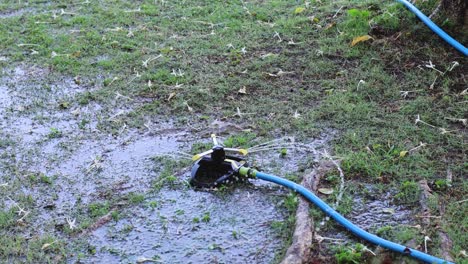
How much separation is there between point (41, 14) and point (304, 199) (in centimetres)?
421

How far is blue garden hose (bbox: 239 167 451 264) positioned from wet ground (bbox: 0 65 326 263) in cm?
9

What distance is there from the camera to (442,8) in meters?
5.14

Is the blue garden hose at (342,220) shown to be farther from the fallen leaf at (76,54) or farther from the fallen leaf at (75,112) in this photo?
the fallen leaf at (76,54)

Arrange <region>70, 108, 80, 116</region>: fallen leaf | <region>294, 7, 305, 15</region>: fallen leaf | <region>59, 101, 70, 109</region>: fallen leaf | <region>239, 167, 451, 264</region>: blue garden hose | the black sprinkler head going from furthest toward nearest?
1. <region>294, 7, 305, 15</region>: fallen leaf
2. <region>59, 101, 70, 109</region>: fallen leaf
3. <region>70, 108, 80, 116</region>: fallen leaf
4. the black sprinkler head
5. <region>239, 167, 451, 264</region>: blue garden hose

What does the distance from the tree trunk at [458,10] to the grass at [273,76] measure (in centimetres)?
9

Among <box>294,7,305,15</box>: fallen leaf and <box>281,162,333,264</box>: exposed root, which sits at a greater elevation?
<box>281,162,333,264</box>: exposed root

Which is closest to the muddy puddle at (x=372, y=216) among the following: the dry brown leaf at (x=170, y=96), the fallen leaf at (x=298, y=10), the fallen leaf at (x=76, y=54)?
the dry brown leaf at (x=170, y=96)

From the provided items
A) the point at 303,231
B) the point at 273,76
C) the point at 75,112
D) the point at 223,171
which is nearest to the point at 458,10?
the point at 273,76

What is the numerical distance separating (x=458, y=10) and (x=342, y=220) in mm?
2618

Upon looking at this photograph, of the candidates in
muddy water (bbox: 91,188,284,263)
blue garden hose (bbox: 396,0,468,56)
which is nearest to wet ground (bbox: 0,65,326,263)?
muddy water (bbox: 91,188,284,263)

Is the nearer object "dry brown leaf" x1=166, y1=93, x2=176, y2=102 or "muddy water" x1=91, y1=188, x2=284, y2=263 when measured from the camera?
"muddy water" x1=91, y1=188, x2=284, y2=263

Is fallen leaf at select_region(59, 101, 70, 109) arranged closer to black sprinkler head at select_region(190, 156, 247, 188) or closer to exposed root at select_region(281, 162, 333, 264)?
black sprinkler head at select_region(190, 156, 247, 188)

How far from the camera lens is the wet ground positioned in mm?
3229

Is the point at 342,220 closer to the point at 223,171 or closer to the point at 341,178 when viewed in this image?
the point at 341,178
